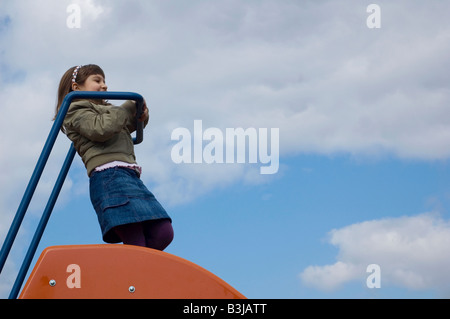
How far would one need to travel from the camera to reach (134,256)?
2.28m

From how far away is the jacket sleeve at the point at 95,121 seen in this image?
275cm

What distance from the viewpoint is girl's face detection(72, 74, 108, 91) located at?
3021 millimetres

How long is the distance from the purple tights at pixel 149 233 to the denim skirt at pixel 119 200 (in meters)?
0.05

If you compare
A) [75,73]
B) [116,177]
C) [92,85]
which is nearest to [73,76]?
[75,73]

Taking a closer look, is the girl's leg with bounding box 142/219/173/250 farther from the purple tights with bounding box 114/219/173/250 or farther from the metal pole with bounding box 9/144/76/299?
the metal pole with bounding box 9/144/76/299

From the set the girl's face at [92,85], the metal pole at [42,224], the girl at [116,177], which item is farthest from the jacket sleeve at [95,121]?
the metal pole at [42,224]

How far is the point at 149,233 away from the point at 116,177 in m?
0.31

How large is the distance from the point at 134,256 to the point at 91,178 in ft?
2.30

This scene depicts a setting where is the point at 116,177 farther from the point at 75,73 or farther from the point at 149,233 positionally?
the point at 75,73

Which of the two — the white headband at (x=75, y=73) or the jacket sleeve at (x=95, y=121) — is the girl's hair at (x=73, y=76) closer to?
the white headband at (x=75, y=73)

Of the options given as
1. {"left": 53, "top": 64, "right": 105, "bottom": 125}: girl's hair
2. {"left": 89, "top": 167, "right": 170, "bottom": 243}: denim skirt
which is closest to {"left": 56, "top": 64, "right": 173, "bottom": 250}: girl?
{"left": 89, "top": 167, "right": 170, "bottom": 243}: denim skirt

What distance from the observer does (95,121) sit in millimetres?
2764

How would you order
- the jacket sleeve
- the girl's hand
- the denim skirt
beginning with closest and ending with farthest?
the denim skirt, the jacket sleeve, the girl's hand
